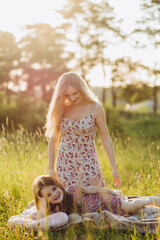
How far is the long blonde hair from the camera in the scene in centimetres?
343

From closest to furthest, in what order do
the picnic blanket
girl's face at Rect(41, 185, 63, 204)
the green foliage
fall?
1. the picnic blanket
2. girl's face at Rect(41, 185, 63, 204)
3. the green foliage

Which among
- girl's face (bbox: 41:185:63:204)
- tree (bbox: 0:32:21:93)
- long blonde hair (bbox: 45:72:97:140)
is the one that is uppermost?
tree (bbox: 0:32:21:93)

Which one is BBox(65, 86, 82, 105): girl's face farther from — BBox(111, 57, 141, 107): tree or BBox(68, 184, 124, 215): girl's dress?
BBox(111, 57, 141, 107): tree

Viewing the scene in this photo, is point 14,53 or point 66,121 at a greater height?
point 14,53

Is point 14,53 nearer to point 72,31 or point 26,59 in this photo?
point 26,59

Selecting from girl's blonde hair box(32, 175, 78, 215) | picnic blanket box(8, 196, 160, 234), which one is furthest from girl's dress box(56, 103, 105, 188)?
picnic blanket box(8, 196, 160, 234)

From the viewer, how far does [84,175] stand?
3.46m

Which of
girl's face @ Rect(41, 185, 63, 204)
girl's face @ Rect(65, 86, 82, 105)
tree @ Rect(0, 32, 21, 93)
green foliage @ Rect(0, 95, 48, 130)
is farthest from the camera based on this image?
tree @ Rect(0, 32, 21, 93)

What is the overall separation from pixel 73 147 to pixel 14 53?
15.9 metres

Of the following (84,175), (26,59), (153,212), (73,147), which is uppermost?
(26,59)

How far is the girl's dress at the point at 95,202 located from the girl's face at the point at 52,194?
0.79 ft

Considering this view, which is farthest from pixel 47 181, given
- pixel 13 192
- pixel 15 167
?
pixel 15 167

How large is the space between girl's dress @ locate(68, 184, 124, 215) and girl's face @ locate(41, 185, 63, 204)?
240mm

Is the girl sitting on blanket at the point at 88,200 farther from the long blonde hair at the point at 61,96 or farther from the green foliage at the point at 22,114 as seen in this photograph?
the green foliage at the point at 22,114
